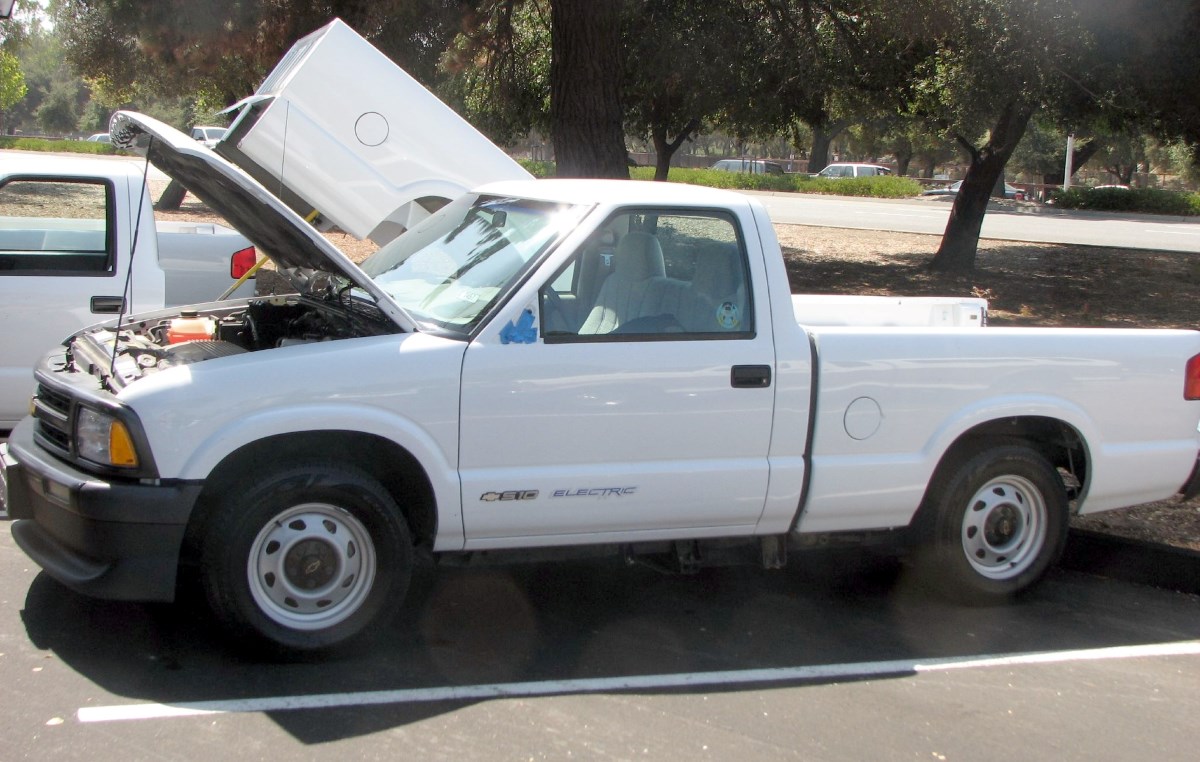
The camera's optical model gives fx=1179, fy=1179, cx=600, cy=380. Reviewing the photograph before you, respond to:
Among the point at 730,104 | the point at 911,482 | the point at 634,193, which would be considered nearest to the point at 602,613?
the point at 911,482

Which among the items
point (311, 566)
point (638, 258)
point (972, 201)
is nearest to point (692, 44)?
point (972, 201)

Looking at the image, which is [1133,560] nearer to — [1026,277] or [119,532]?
[119,532]

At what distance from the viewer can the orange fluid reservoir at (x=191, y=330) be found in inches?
211

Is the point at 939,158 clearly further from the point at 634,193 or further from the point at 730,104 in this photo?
the point at 634,193

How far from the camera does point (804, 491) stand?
5020 millimetres

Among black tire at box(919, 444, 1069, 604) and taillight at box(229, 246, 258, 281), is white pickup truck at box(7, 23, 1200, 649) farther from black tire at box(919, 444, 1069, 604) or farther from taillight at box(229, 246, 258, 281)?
taillight at box(229, 246, 258, 281)

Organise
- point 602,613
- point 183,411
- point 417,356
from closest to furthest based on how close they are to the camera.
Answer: point 183,411
point 417,356
point 602,613

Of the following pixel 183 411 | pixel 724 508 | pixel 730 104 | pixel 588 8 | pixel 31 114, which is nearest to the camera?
pixel 183 411

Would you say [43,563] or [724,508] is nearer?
[43,563]

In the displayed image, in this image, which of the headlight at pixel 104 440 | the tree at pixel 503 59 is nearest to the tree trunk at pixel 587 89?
the tree at pixel 503 59

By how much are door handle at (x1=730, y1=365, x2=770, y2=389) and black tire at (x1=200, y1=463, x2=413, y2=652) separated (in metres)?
1.44

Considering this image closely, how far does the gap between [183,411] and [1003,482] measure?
3631 millimetres

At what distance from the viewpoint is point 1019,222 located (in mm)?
30938

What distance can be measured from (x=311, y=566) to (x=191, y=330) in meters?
1.57
